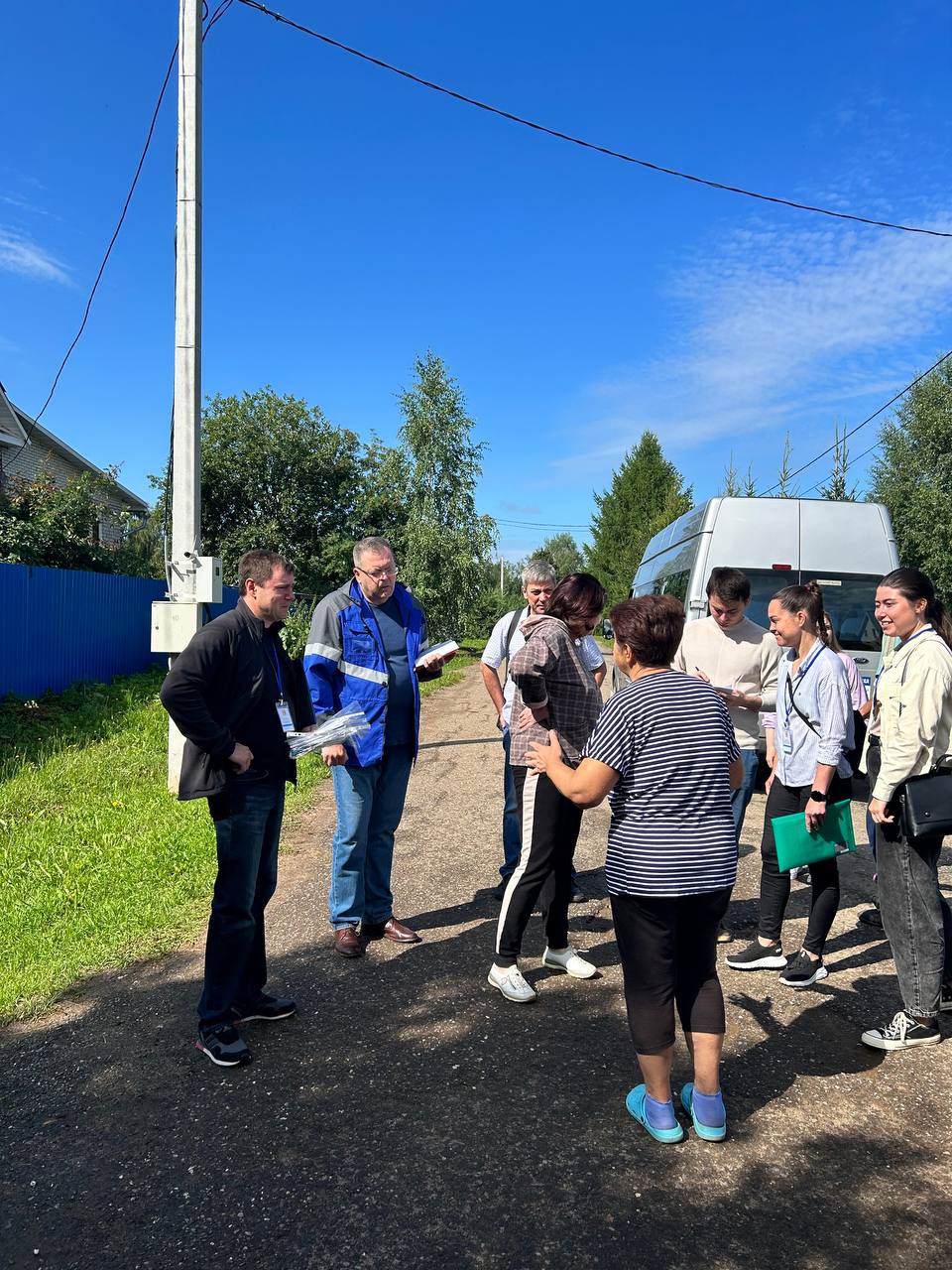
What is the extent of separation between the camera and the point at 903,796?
3590 mm

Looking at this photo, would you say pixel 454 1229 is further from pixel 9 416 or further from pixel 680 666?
pixel 9 416

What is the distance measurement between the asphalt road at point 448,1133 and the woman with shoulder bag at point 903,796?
0.23 metres

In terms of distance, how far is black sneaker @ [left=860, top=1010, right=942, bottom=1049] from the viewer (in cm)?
351

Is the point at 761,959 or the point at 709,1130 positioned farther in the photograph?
the point at 761,959

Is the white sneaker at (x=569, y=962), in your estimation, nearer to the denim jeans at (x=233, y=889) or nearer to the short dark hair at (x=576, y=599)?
the denim jeans at (x=233, y=889)

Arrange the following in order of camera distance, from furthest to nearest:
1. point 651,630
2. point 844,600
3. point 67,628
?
1. point 67,628
2. point 844,600
3. point 651,630

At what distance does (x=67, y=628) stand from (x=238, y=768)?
10.3m

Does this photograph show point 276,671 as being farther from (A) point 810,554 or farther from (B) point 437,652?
(A) point 810,554

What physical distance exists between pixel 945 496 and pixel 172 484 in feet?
93.2

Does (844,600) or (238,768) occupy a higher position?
(844,600)

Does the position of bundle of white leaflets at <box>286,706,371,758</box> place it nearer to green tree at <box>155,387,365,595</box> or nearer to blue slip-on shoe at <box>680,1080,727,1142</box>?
blue slip-on shoe at <box>680,1080,727,1142</box>

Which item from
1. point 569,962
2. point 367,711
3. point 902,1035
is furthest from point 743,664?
point 367,711

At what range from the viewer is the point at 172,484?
779 cm

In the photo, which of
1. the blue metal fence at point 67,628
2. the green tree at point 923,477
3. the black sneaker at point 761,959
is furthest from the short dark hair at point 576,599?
the green tree at point 923,477
